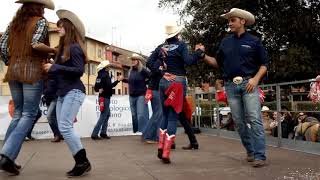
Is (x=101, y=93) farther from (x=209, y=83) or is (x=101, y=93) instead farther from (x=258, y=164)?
(x=209, y=83)

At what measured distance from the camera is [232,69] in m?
6.71

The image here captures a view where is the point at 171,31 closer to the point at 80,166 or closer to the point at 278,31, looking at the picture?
the point at 80,166

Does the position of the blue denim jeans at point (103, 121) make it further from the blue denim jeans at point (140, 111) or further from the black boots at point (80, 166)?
the black boots at point (80, 166)

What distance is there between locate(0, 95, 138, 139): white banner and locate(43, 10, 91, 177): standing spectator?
6722 mm

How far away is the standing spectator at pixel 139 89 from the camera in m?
11.0

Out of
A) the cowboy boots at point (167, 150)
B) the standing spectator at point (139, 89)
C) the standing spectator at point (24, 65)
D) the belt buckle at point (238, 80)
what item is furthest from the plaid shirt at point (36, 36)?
the standing spectator at point (139, 89)

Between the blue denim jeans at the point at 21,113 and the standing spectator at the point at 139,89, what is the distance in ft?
16.9

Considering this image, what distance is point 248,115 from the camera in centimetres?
662

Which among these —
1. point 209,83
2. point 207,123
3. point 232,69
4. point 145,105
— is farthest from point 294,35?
point 232,69

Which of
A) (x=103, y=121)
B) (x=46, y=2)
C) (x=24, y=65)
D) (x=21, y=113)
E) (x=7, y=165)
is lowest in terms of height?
(x=7, y=165)

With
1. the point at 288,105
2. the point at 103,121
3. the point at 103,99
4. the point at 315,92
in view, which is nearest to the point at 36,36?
the point at 315,92

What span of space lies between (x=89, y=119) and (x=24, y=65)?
697 centimetres

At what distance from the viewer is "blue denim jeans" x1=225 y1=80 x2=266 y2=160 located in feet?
21.5

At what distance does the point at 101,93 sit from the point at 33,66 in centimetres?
598
